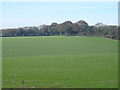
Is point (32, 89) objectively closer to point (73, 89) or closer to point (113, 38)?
point (73, 89)

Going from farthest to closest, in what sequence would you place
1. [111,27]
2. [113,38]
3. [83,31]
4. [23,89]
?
1. [83,31]
2. [111,27]
3. [113,38]
4. [23,89]

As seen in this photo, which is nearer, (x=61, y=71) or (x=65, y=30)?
(x=61, y=71)

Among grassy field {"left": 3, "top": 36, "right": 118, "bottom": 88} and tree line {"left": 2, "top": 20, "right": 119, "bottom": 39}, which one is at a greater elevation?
tree line {"left": 2, "top": 20, "right": 119, "bottom": 39}

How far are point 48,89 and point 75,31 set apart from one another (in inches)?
3243

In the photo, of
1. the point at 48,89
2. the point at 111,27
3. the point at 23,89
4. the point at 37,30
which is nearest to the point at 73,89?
the point at 48,89

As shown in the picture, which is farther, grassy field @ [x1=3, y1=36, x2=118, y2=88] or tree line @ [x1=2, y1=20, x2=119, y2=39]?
tree line @ [x1=2, y1=20, x2=119, y2=39]

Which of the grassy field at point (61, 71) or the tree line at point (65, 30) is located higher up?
the tree line at point (65, 30)

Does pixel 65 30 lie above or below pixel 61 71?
above

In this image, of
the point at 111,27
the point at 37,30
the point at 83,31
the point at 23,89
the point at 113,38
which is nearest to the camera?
the point at 23,89

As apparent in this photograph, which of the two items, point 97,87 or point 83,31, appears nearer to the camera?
point 97,87

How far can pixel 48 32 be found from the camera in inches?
3656

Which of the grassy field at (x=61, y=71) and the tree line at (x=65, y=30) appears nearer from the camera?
the grassy field at (x=61, y=71)

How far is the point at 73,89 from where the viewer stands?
10742 mm

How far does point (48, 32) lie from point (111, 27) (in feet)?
79.1
